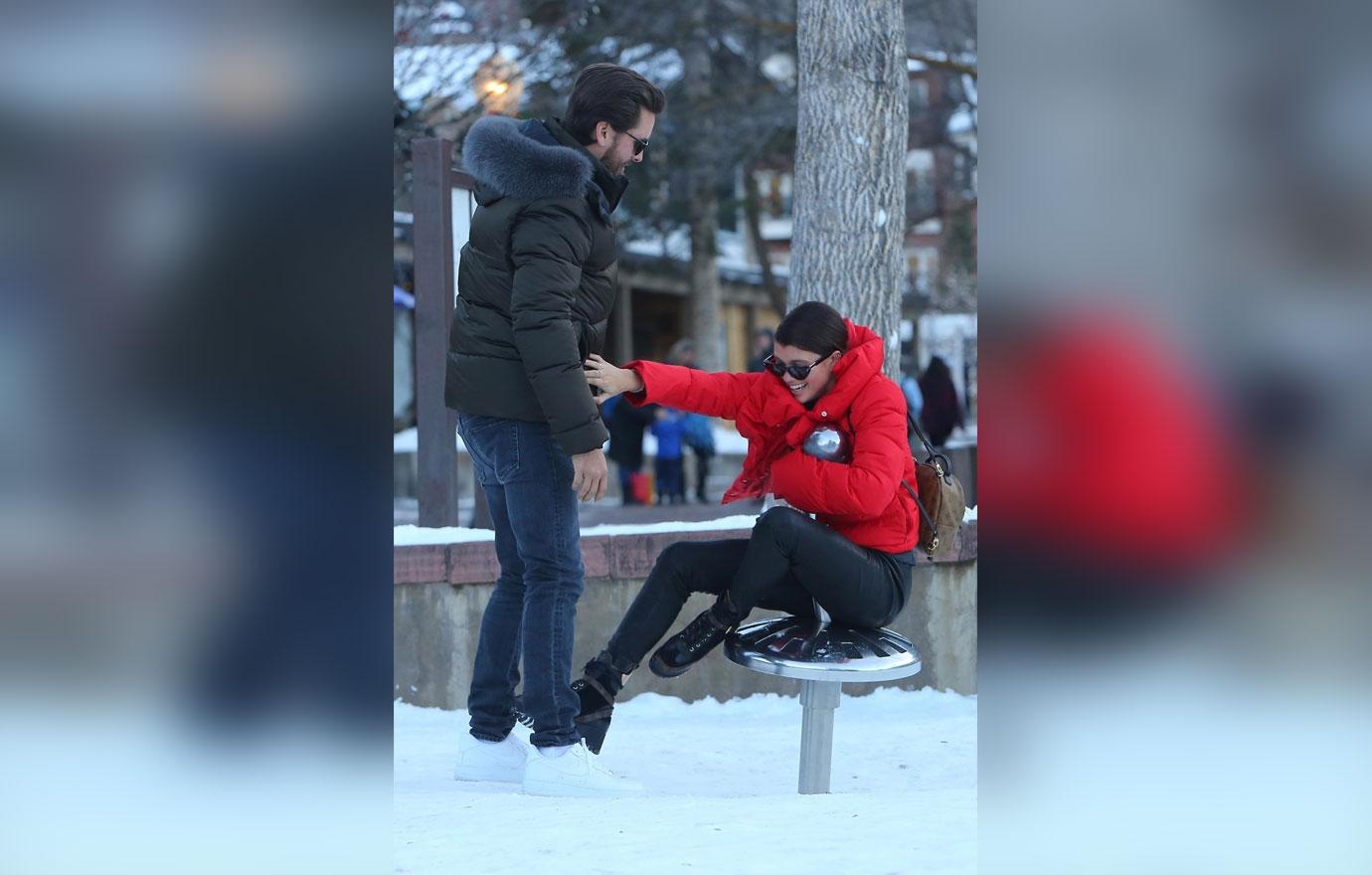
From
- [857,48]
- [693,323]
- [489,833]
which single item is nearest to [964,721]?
[489,833]

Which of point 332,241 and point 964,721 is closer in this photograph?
point 332,241

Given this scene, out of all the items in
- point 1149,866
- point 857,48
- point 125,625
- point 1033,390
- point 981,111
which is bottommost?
point 1149,866

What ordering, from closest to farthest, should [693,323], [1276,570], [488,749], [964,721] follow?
[1276,570] < [488,749] < [964,721] < [693,323]

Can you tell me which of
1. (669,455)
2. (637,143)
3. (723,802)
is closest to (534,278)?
(637,143)

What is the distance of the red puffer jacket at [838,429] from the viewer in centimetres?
388

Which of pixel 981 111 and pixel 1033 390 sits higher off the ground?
pixel 981 111

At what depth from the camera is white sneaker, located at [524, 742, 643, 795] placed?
151 inches

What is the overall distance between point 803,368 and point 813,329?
11cm

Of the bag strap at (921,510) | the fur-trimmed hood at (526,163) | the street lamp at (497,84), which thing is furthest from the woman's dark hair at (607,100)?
the street lamp at (497,84)

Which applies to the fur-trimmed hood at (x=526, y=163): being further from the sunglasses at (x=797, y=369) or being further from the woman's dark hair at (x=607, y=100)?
the sunglasses at (x=797, y=369)

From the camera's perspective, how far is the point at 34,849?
1.91 meters

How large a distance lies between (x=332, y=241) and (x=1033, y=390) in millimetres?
936

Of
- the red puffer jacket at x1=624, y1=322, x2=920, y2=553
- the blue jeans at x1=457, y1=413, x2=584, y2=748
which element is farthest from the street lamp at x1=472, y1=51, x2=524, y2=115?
the blue jeans at x1=457, y1=413, x2=584, y2=748

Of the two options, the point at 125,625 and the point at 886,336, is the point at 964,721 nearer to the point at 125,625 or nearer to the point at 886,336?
the point at 886,336
